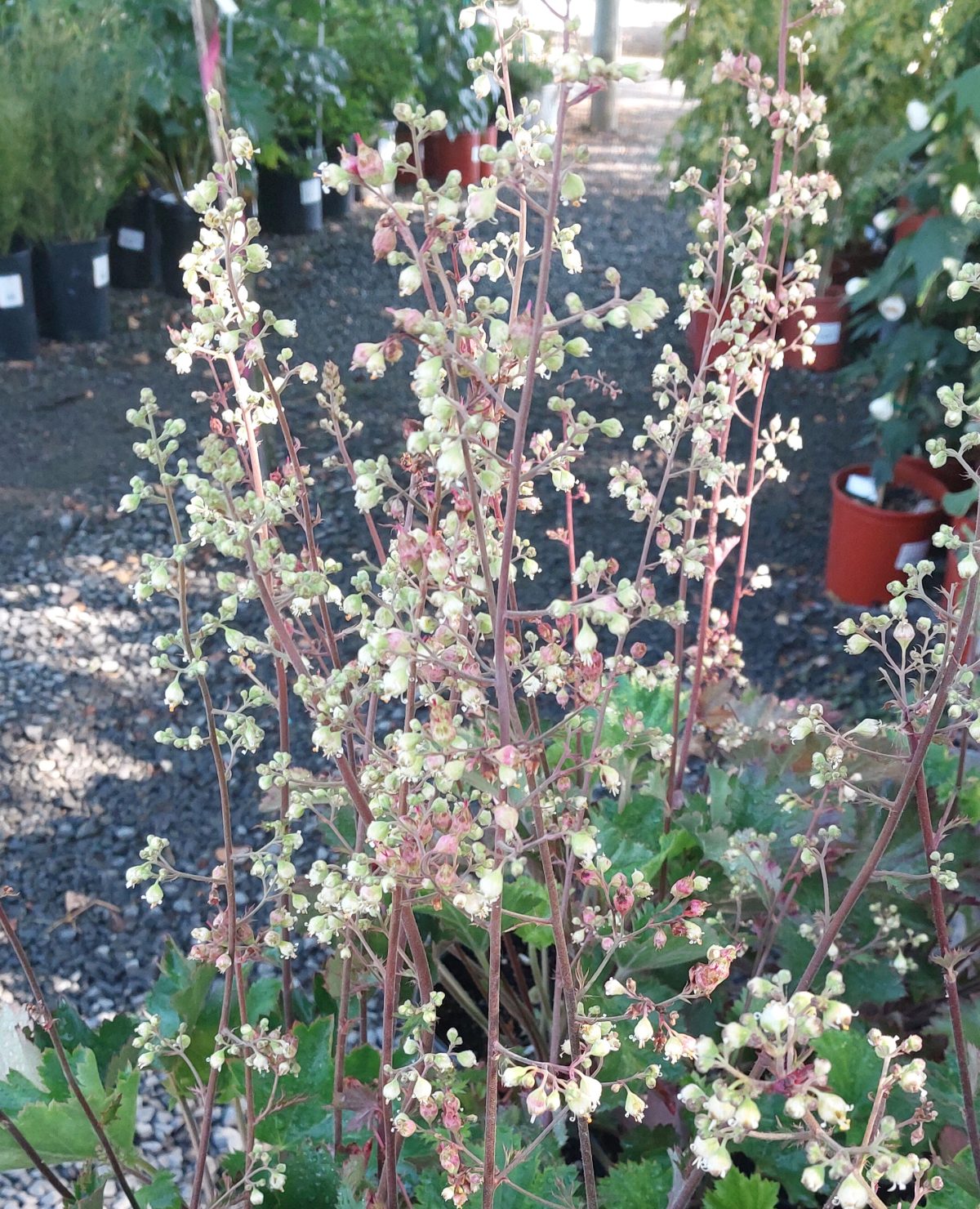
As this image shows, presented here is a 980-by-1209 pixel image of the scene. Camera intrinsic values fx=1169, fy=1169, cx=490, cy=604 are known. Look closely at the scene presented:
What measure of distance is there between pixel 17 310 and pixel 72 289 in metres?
0.34

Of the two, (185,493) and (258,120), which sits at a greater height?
(258,120)

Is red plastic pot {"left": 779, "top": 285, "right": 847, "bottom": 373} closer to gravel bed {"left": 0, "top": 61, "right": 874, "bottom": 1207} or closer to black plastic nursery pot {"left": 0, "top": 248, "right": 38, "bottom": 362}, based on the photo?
gravel bed {"left": 0, "top": 61, "right": 874, "bottom": 1207}

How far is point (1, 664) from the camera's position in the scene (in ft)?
10.4

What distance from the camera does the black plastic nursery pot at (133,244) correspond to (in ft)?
19.8

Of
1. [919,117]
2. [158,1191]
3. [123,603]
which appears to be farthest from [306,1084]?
[919,117]

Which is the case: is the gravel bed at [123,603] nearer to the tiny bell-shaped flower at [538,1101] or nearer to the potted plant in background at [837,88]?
the potted plant in background at [837,88]

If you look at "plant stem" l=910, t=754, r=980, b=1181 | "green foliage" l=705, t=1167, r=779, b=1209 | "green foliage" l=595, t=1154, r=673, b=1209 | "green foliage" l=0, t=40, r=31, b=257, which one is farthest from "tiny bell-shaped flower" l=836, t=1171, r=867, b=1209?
"green foliage" l=0, t=40, r=31, b=257

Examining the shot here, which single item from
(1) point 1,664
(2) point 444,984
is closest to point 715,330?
(2) point 444,984

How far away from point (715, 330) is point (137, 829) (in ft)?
5.86

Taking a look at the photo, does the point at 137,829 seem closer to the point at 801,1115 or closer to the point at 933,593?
the point at 801,1115

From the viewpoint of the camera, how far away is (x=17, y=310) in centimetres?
502

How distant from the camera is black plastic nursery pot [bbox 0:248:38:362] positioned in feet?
16.3

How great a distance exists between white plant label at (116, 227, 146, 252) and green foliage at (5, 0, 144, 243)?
0.35 metres

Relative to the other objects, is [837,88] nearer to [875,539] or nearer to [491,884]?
[875,539]
